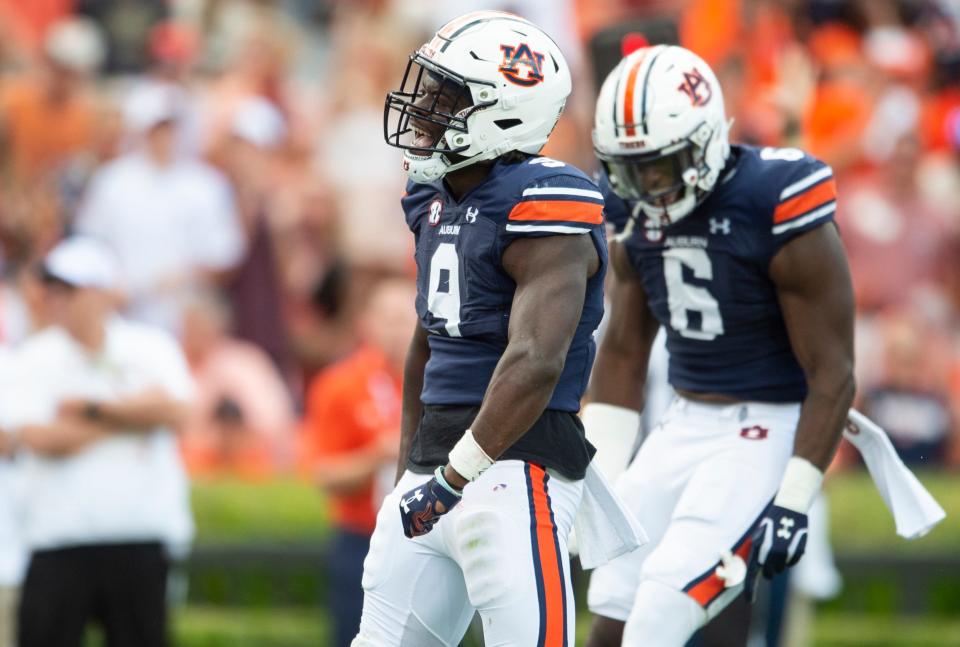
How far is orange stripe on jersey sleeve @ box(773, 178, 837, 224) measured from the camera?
17.4ft

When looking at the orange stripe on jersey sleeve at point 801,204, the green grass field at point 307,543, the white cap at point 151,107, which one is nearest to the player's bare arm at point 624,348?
the orange stripe on jersey sleeve at point 801,204

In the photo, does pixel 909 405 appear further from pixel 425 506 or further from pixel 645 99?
pixel 425 506

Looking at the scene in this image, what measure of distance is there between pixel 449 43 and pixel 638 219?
108 cm

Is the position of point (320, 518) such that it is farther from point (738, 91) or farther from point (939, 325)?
point (939, 325)

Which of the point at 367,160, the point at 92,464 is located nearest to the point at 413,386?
the point at 92,464

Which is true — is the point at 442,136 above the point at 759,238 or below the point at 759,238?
above

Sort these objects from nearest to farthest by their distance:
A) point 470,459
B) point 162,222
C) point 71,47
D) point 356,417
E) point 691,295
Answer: point 470,459 → point 691,295 → point 356,417 → point 162,222 → point 71,47

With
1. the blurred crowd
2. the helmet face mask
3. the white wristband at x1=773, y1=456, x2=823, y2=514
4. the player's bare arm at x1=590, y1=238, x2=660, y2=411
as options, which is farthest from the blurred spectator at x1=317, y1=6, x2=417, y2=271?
the white wristband at x1=773, y1=456, x2=823, y2=514

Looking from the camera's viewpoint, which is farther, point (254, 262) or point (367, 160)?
point (367, 160)

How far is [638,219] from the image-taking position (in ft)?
18.5

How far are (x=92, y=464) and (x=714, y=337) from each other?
3.49 m

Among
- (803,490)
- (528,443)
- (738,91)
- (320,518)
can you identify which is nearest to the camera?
(528,443)

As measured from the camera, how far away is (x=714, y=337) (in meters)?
5.57

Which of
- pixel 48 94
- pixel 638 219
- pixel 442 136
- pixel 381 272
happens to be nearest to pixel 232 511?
pixel 381 272
